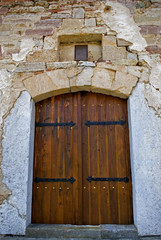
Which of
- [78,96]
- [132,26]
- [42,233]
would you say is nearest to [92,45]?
[132,26]

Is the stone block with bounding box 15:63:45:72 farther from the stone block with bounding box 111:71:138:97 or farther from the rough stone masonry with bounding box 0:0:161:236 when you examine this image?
the stone block with bounding box 111:71:138:97

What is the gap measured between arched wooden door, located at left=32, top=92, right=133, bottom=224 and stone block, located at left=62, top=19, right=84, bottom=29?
107cm

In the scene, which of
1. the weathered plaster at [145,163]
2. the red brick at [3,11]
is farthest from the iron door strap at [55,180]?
the red brick at [3,11]

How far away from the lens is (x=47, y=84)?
2.91 m

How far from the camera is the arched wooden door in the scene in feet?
8.86

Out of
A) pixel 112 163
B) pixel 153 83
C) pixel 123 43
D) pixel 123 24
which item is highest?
pixel 123 24

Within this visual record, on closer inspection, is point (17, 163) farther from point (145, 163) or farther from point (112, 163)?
point (145, 163)

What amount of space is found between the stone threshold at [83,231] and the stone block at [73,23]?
9.32ft

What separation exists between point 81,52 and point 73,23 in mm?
458

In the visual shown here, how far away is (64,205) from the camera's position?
2.73m

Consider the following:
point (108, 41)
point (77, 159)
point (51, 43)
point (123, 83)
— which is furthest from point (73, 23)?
point (77, 159)

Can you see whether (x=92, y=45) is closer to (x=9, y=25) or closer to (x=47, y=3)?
(x=47, y=3)

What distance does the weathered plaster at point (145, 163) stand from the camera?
8.05 ft

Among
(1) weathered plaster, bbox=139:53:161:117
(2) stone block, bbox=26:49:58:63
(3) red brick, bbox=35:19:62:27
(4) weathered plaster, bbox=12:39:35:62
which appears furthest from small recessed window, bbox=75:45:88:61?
(1) weathered plaster, bbox=139:53:161:117
